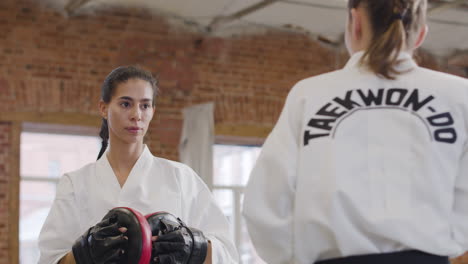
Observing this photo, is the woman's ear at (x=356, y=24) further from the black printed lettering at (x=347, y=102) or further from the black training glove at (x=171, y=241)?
the black training glove at (x=171, y=241)

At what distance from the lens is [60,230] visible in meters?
2.55

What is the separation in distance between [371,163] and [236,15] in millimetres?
5786

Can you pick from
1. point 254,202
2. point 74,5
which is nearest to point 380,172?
point 254,202

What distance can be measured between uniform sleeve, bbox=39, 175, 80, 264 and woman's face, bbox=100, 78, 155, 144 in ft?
0.93

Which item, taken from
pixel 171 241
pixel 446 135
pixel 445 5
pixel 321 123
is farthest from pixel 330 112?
pixel 445 5

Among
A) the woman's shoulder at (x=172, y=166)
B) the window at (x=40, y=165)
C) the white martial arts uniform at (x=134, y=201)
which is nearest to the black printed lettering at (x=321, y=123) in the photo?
the white martial arts uniform at (x=134, y=201)

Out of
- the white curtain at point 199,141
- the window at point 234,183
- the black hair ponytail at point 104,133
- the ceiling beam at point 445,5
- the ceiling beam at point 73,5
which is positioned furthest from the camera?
the window at point 234,183

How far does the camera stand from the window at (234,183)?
7859mm

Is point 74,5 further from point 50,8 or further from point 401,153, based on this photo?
point 401,153

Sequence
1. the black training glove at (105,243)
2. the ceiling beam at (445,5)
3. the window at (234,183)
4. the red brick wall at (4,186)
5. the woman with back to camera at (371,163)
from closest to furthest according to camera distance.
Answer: the woman with back to camera at (371,163) < the black training glove at (105,243) < the red brick wall at (4,186) < the ceiling beam at (445,5) < the window at (234,183)

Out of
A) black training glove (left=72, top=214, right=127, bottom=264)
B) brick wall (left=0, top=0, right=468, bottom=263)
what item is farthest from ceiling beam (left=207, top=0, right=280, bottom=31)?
black training glove (left=72, top=214, right=127, bottom=264)

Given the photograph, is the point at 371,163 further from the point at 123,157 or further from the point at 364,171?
the point at 123,157

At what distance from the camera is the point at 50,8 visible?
6801 millimetres

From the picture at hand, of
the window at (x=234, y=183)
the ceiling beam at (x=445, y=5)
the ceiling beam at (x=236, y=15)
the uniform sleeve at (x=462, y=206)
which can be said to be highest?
the ceiling beam at (x=445, y=5)
